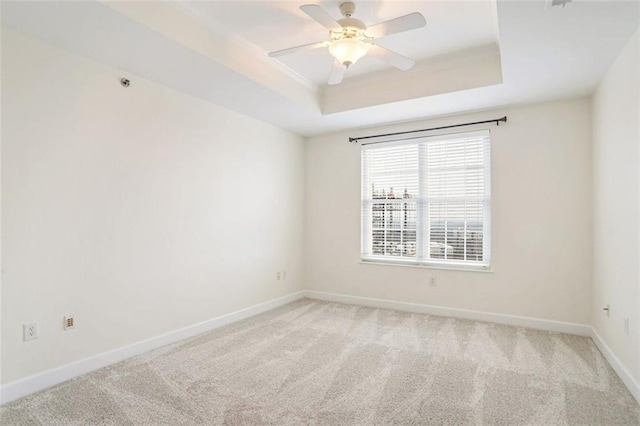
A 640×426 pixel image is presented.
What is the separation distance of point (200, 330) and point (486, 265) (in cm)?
320

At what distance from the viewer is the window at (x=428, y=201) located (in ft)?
13.2

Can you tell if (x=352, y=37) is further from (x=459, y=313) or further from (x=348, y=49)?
(x=459, y=313)

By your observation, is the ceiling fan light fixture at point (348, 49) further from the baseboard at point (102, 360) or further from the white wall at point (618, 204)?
the baseboard at point (102, 360)

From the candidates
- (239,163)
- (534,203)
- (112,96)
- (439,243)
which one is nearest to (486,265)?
(439,243)

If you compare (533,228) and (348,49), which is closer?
(348,49)

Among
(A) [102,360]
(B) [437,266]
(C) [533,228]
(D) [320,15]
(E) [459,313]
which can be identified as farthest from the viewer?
(B) [437,266]

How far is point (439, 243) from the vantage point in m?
4.27

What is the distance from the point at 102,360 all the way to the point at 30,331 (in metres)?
0.58

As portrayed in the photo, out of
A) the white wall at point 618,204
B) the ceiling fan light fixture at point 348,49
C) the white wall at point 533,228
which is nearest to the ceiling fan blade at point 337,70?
the ceiling fan light fixture at point 348,49

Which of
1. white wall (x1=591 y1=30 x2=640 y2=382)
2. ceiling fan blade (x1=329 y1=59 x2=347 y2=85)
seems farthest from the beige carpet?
ceiling fan blade (x1=329 y1=59 x2=347 y2=85)

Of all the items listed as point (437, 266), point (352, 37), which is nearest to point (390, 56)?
point (352, 37)

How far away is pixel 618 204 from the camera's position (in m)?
2.66

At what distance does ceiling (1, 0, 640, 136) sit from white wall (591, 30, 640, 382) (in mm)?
241

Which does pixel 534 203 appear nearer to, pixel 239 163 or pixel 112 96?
pixel 239 163
